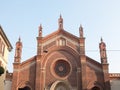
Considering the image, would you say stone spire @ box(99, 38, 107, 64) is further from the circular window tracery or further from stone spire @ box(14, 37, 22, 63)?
stone spire @ box(14, 37, 22, 63)

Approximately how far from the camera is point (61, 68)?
31.7 metres

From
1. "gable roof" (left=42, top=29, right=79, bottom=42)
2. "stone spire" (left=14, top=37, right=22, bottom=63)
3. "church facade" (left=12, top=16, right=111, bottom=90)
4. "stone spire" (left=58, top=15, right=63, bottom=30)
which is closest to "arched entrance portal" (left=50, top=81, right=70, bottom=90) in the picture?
"church facade" (left=12, top=16, right=111, bottom=90)

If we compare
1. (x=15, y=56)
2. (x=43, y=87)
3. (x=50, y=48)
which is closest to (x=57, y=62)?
(x=50, y=48)

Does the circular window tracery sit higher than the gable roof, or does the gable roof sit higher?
the gable roof

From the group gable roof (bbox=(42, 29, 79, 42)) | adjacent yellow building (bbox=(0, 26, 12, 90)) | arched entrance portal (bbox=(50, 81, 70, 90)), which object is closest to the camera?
adjacent yellow building (bbox=(0, 26, 12, 90))

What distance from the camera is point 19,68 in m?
31.1

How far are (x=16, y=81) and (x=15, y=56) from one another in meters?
3.92

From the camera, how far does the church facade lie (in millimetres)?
30016

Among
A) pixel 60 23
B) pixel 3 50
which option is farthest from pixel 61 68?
pixel 3 50

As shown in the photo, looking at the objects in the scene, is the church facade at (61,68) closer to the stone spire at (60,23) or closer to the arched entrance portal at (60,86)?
the arched entrance portal at (60,86)

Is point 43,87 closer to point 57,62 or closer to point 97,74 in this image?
point 57,62

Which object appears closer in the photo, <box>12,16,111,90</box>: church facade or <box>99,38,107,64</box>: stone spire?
<box>12,16,111,90</box>: church facade

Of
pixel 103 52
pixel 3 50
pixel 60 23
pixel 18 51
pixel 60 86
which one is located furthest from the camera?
pixel 60 23

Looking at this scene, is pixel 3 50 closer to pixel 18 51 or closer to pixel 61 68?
pixel 18 51
